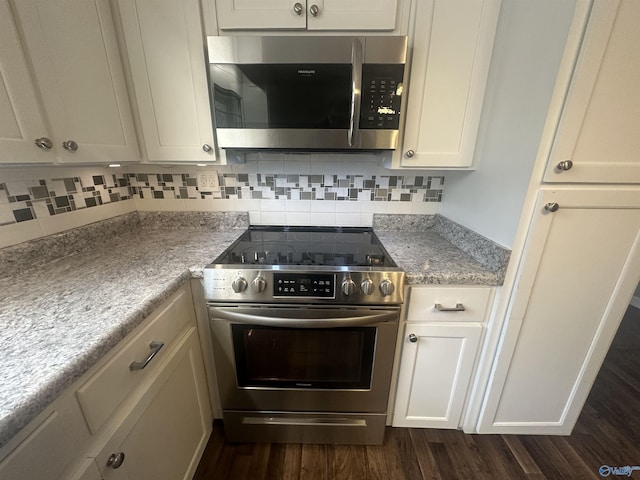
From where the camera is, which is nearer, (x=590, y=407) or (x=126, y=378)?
(x=126, y=378)

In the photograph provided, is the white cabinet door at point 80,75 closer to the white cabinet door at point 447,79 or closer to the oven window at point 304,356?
the oven window at point 304,356

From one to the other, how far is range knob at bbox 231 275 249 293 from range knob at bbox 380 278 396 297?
0.53 meters

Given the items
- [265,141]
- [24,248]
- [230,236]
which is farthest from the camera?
[230,236]

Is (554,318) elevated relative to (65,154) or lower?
lower

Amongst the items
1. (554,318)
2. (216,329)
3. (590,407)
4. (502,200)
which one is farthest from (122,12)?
(590,407)

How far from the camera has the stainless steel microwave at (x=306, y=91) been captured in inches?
38.9

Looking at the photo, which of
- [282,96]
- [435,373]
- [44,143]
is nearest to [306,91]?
[282,96]

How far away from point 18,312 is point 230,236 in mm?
836

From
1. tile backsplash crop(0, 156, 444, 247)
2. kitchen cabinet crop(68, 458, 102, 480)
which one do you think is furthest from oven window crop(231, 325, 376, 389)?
tile backsplash crop(0, 156, 444, 247)

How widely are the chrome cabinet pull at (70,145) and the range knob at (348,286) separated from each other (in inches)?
42.1

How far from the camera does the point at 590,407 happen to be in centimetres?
146

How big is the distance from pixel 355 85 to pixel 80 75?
1.01m

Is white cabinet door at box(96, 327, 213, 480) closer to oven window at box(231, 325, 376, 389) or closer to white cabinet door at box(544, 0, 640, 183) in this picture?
oven window at box(231, 325, 376, 389)

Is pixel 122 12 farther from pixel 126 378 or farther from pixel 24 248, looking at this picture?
pixel 126 378
